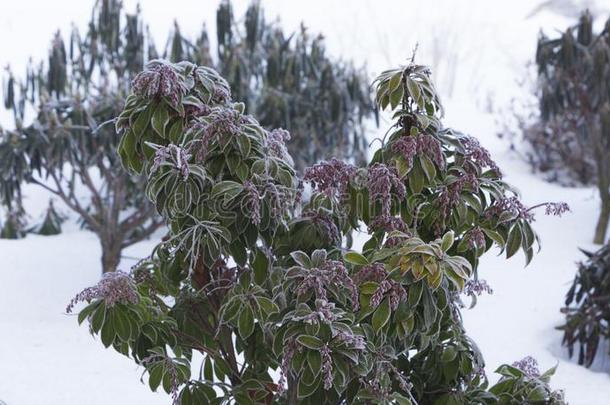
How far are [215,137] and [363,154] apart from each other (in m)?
5.76

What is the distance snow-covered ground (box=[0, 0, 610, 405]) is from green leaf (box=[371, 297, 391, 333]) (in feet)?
8.75

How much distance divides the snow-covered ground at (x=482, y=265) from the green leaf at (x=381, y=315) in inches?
105

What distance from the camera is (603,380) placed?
5.12 m

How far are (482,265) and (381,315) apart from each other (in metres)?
5.94

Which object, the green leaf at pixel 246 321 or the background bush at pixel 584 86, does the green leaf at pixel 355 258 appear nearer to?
the green leaf at pixel 246 321

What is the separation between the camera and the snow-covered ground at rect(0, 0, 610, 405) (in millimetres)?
4828

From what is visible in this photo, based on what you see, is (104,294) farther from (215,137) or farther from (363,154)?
(363,154)

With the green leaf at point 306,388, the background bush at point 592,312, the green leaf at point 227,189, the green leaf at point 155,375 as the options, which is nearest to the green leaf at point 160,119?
the green leaf at point 227,189

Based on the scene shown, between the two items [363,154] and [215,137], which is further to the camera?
[363,154]

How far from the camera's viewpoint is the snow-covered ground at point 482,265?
483 centimetres

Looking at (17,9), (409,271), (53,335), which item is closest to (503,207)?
(409,271)

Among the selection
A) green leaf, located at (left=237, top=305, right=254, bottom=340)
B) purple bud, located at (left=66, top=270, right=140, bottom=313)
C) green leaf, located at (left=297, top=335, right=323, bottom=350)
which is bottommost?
green leaf, located at (left=297, top=335, right=323, bottom=350)

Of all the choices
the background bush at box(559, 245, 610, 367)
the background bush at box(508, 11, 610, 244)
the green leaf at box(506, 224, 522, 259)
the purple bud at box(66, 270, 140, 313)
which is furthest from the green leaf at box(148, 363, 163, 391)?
the background bush at box(508, 11, 610, 244)

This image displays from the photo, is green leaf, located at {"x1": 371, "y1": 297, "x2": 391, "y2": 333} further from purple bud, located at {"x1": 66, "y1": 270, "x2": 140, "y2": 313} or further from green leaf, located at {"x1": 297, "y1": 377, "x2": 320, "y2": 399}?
purple bud, located at {"x1": 66, "y1": 270, "x2": 140, "y2": 313}
